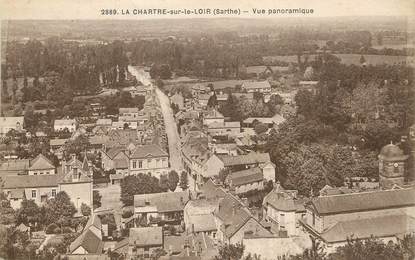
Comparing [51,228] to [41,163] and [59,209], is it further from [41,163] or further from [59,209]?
[41,163]

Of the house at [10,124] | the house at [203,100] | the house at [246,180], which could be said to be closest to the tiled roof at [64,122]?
the house at [10,124]

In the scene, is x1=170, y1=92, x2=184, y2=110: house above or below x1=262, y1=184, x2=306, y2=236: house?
above

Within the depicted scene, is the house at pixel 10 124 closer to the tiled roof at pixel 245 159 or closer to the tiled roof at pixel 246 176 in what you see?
the tiled roof at pixel 245 159

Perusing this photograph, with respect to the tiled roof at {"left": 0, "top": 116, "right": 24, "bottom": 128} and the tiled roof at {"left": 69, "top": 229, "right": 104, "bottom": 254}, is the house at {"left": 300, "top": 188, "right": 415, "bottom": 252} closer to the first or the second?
the tiled roof at {"left": 69, "top": 229, "right": 104, "bottom": 254}

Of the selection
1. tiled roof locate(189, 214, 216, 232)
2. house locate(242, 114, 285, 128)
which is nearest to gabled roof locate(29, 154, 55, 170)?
tiled roof locate(189, 214, 216, 232)

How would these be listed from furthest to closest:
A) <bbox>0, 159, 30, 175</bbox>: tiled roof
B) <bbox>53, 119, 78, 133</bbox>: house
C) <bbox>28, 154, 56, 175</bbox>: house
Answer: <bbox>28, 154, 56, 175</bbox>: house → <bbox>53, 119, 78, 133</bbox>: house → <bbox>0, 159, 30, 175</bbox>: tiled roof

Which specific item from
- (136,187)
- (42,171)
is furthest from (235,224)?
(42,171)

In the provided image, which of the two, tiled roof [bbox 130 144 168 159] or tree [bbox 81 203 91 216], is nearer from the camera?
tree [bbox 81 203 91 216]
